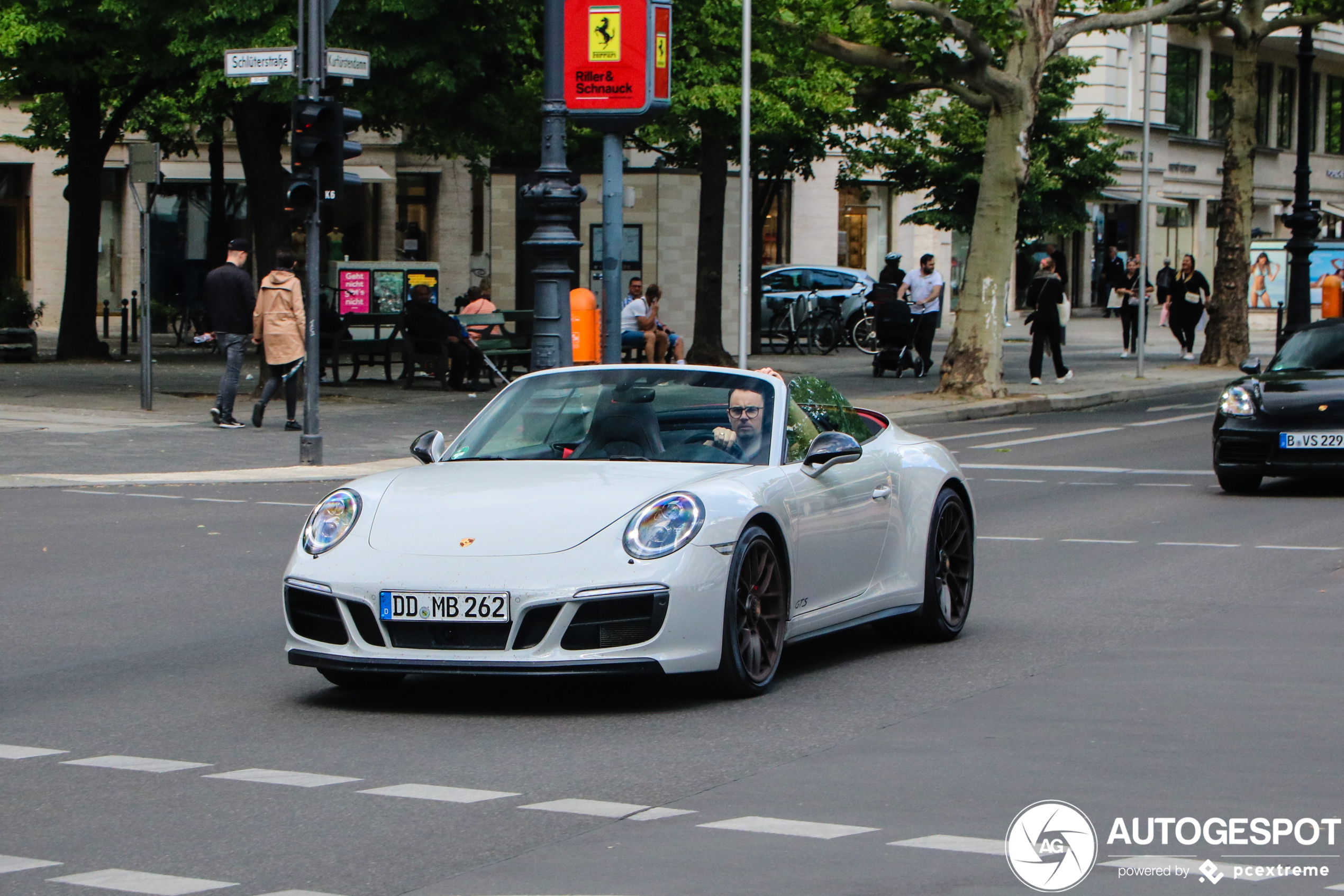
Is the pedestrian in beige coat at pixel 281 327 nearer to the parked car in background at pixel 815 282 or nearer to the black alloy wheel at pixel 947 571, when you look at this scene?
the black alloy wheel at pixel 947 571

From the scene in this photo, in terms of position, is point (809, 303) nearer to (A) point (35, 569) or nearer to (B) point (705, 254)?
(B) point (705, 254)

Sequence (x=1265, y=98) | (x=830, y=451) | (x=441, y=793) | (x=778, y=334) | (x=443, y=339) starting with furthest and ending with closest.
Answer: (x=1265, y=98) < (x=778, y=334) < (x=443, y=339) < (x=830, y=451) < (x=441, y=793)

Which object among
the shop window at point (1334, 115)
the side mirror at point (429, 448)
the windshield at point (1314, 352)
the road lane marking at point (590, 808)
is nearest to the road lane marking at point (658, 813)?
the road lane marking at point (590, 808)


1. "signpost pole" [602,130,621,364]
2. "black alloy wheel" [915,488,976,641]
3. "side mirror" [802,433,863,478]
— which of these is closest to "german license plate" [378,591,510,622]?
"side mirror" [802,433,863,478]

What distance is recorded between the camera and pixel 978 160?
43281 mm

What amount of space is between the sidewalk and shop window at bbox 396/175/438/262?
1038 cm

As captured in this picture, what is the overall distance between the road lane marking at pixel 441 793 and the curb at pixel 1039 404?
1652 cm

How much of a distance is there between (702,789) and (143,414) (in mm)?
17488

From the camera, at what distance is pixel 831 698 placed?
7.71m

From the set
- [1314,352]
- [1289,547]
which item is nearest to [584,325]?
[1314,352]

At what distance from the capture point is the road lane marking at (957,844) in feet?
17.4

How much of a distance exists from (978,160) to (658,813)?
127 ft

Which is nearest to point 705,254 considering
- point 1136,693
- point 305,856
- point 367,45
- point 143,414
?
point 367,45

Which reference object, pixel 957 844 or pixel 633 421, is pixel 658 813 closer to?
pixel 957 844
